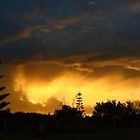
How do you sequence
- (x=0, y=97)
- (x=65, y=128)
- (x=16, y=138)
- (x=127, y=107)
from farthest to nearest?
(x=127, y=107)
(x=65, y=128)
(x=16, y=138)
(x=0, y=97)

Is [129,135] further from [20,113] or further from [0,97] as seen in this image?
[20,113]

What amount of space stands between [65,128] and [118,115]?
2056 inches

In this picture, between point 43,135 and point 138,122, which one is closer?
point 43,135

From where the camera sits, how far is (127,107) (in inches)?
4156

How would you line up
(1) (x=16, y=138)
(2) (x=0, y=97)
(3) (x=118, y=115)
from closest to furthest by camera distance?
(2) (x=0, y=97), (1) (x=16, y=138), (3) (x=118, y=115)

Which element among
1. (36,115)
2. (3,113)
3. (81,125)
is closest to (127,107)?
(36,115)

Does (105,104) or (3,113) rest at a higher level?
(105,104)

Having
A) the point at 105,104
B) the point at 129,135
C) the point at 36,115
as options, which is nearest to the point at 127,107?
the point at 105,104

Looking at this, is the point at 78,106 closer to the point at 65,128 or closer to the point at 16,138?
the point at 65,128

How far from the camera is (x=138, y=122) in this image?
75188 mm

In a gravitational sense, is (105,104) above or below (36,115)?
above


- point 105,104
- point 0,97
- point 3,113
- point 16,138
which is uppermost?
point 105,104

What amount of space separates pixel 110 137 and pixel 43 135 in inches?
213

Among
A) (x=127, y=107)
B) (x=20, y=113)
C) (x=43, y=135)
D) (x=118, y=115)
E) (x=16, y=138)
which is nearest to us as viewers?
(x=16, y=138)
